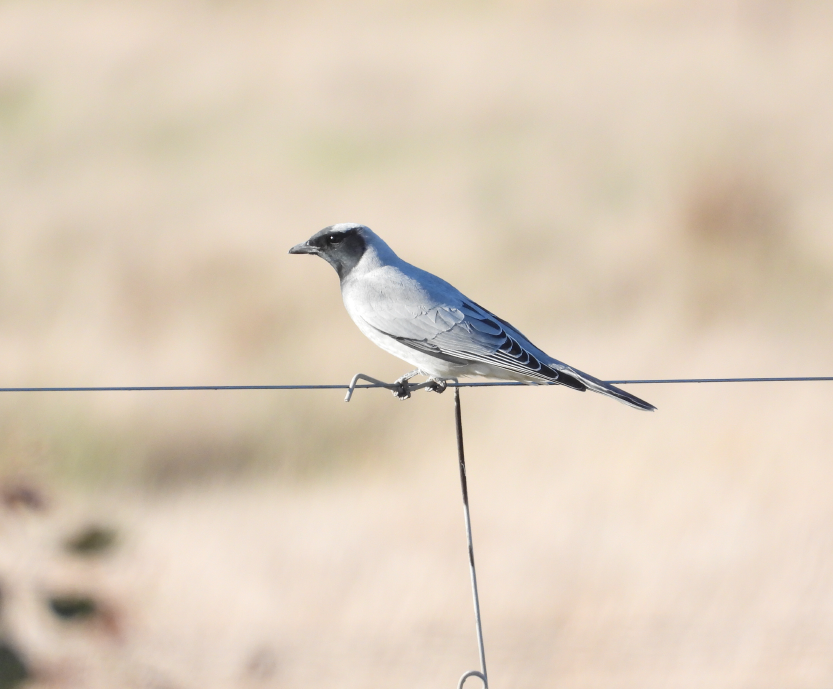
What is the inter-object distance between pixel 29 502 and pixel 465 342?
8.84m

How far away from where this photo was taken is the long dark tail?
393 centimetres

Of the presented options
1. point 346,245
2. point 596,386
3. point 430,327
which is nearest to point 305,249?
point 346,245

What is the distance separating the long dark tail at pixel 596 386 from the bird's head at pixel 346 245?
51.2 inches

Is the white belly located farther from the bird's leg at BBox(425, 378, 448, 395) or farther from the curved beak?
the curved beak

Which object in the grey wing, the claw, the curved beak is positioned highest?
the curved beak

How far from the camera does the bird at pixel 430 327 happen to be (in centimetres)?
414

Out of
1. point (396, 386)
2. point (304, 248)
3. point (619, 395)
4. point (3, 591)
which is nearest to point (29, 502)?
point (3, 591)

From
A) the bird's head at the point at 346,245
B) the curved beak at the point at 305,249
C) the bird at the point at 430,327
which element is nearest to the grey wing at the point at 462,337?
the bird at the point at 430,327

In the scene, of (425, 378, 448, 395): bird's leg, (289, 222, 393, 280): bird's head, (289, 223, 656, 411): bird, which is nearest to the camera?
(289, 223, 656, 411): bird

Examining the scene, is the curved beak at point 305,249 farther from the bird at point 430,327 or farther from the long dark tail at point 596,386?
the long dark tail at point 596,386

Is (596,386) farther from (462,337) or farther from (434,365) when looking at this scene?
(434,365)

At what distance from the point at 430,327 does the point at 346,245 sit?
30.5 inches

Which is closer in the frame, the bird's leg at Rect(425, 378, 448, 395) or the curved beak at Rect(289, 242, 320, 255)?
the bird's leg at Rect(425, 378, 448, 395)

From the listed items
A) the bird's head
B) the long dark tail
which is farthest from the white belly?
the bird's head
